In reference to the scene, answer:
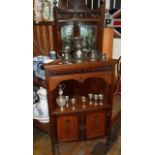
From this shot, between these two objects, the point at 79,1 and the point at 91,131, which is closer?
the point at 91,131

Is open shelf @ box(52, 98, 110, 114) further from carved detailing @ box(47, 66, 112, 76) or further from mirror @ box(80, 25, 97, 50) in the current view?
mirror @ box(80, 25, 97, 50)

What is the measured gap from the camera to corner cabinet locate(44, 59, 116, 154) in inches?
66.6

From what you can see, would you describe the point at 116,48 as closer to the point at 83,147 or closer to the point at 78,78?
the point at 78,78

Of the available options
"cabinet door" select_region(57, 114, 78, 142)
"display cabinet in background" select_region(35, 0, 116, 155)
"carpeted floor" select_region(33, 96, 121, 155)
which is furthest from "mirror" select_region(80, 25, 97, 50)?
"carpeted floor" select_region(33, 96, 121, 155)

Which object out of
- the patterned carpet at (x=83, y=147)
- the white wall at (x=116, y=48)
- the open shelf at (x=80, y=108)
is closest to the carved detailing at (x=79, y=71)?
the open shelf at (x=80, y=108)

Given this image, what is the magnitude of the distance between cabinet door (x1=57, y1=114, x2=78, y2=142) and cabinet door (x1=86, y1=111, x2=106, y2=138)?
105 millimetres

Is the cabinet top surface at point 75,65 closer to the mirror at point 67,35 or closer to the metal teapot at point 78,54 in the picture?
the metal teapot at point 78,54

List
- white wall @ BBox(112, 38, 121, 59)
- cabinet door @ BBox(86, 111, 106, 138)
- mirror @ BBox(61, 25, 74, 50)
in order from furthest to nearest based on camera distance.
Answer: white wall @ BBox(112, 38, 121, 59) < mirror @ BBox(61, 25, 74, 50) < cabinet door @ BBox(86, 111, 106, 138)
